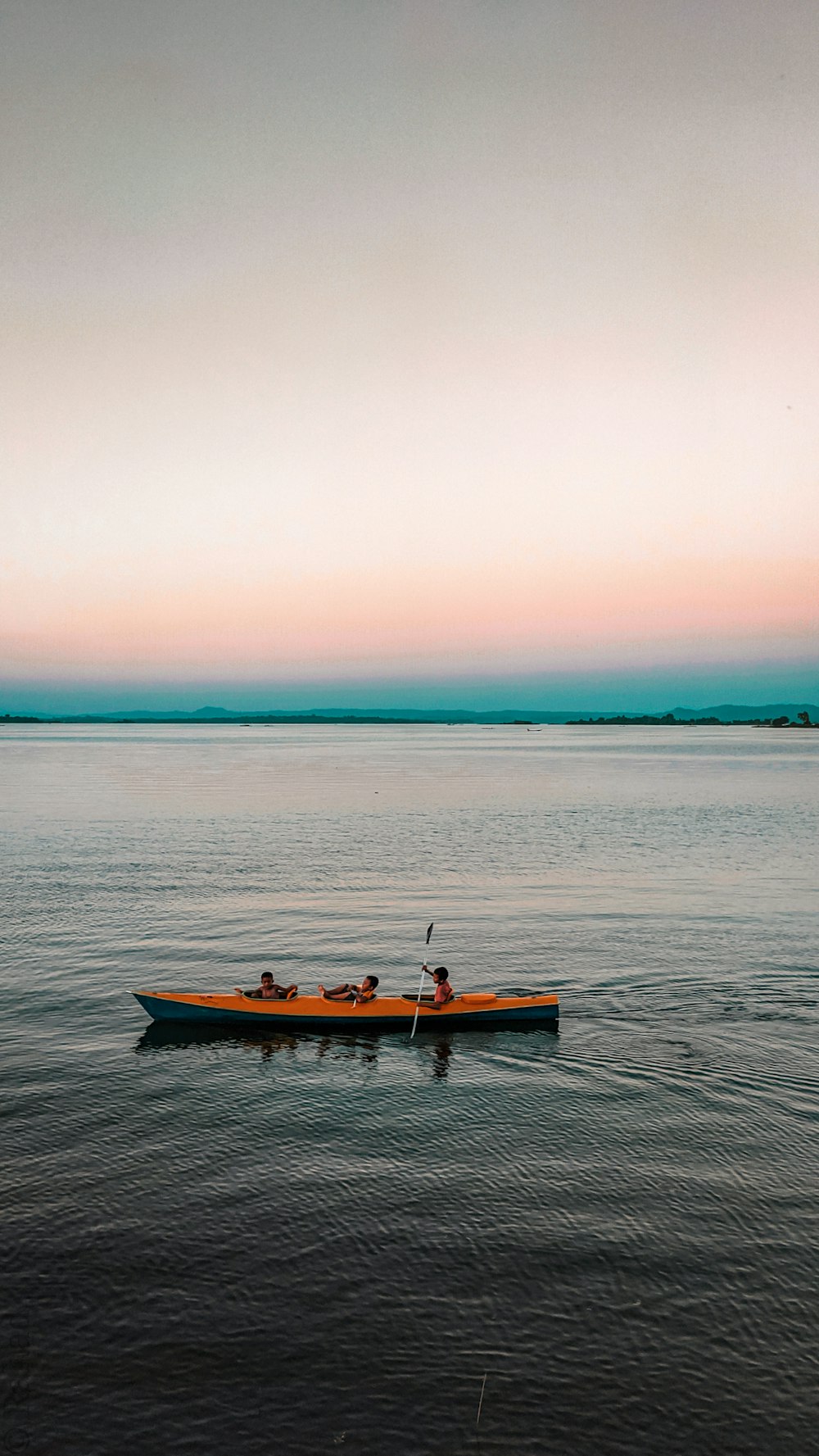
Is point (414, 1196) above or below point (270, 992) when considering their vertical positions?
below

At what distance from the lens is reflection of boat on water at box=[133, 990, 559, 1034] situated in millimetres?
22547

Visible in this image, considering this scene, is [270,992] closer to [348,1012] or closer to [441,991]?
[348,1012]

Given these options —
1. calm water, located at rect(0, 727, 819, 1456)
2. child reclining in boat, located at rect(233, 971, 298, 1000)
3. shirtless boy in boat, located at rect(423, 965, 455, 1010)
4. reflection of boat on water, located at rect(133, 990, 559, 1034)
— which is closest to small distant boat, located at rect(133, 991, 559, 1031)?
reflection of boat on water, located at rect(133, 990, 559, 1034)

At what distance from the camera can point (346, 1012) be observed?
2286cm

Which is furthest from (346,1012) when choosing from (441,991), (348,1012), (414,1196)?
(414,1196)

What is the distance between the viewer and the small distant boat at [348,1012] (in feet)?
73.9

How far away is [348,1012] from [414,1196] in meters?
8.46

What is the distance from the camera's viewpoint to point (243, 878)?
146 ft

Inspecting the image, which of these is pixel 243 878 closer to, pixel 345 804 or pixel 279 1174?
pixel 279 1174

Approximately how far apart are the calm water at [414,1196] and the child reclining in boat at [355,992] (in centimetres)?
111

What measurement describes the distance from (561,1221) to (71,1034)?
1319cm

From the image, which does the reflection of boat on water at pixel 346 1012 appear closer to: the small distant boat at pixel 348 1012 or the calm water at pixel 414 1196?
the small distant boat at pixel 348 1012

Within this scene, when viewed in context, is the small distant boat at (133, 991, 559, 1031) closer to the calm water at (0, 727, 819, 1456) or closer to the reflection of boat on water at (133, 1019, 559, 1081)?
the reflection of boat on water at (133, 1019, 559, 1081)

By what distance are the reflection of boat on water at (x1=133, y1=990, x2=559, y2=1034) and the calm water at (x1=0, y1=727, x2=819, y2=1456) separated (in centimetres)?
47
